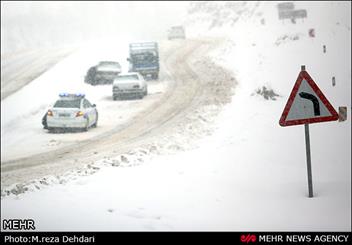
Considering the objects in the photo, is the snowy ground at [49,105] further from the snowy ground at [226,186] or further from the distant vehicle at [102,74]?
the snowy ground at [226,186]

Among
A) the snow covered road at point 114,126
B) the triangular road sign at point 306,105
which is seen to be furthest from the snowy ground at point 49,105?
the triangular road sign at point 306,105

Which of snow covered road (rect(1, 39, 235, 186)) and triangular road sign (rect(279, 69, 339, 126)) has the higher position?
triangular road sign (rect(279, 69, 339, 126))

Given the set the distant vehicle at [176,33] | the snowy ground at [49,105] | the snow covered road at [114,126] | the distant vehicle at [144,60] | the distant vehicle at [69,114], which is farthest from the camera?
the distant vehicle at [176,33]

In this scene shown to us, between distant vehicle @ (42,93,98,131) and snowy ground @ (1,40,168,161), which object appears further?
distant vehicle @ (42,93,98,131)

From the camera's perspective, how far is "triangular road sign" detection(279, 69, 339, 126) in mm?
6402

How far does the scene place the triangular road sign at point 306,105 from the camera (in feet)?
21.0

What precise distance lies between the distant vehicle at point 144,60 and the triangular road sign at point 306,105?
24260 mm

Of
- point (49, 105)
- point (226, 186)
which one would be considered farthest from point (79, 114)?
point (226, 186)

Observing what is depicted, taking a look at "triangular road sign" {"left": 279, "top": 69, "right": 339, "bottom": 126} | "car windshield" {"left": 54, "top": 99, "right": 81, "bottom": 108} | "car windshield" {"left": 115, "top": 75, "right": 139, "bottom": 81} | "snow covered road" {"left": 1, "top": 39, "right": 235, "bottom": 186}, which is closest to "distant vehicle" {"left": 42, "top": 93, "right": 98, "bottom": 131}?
"car windshield" {"left": 54, "top": 99, "right": 81, "bottom": 108}

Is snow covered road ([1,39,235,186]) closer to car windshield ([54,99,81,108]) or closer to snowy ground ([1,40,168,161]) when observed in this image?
snowy ground ([1,40,168,161])

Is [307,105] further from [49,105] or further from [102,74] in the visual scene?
[102,74]

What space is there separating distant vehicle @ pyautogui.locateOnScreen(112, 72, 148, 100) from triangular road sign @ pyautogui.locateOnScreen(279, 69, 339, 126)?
1854 centimetres
